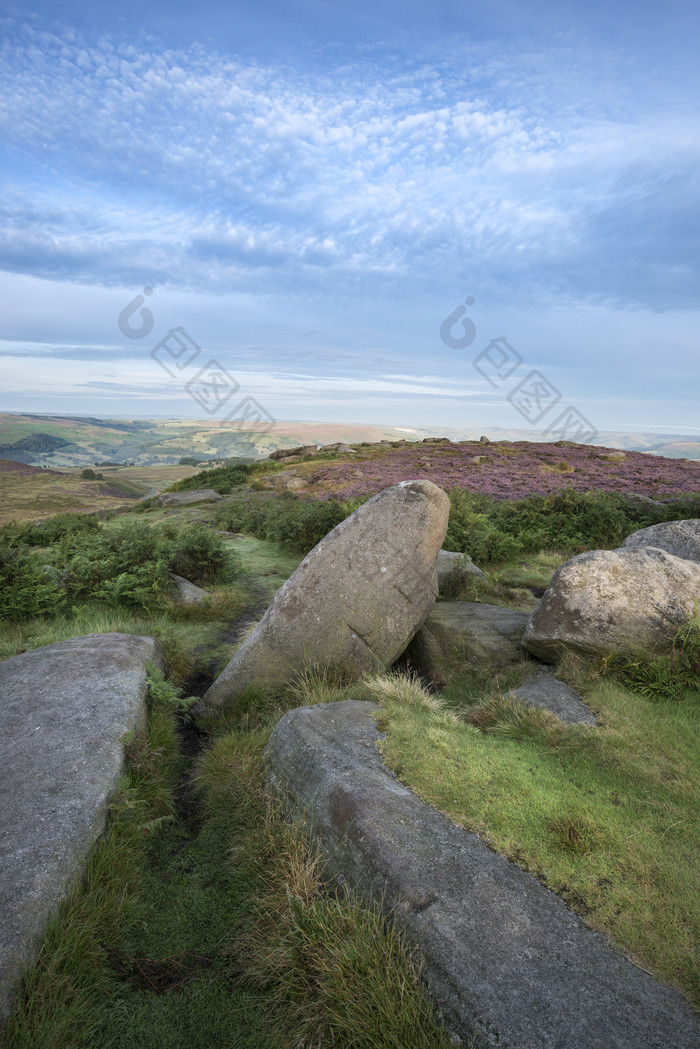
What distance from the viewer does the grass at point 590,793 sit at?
11.6 feet

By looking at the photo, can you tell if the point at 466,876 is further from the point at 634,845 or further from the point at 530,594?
the point at 530,594

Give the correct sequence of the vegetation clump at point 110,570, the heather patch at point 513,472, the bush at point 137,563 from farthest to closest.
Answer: the heather patch at point 513,472 → the bush at point 137,563 → the vegetation clump at point 110,570

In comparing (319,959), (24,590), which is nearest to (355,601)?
(319,959)

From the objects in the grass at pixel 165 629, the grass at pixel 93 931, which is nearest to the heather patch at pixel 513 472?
the grass at pixel 165 629

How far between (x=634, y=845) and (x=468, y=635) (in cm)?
463

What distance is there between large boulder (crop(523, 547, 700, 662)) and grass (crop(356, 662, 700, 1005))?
1.90 feet

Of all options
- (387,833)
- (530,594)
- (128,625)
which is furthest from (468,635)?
(128,625)

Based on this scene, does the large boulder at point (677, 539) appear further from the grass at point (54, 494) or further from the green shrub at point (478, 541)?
the grass at point (54, 494)

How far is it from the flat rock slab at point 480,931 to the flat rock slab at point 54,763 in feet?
6.08

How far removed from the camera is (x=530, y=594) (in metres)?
12.0

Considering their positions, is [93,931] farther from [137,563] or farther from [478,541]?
[478,541]

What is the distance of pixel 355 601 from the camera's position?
26.5 feet

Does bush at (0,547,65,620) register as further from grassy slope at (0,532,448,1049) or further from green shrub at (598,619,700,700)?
green shrub at (598,619,700,700)

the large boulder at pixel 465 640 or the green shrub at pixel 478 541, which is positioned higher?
the green shrub at pixel 478 541
